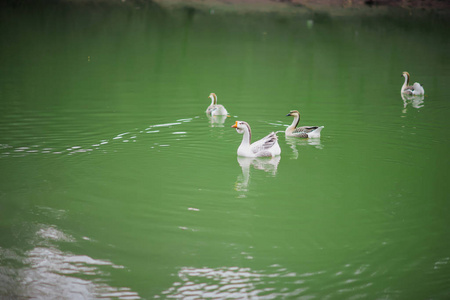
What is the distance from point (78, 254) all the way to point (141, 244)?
0.80m

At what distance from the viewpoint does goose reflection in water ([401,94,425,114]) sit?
16484 millimetres

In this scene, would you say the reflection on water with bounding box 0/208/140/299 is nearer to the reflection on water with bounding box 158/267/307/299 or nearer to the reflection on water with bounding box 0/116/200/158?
the reflection on water with bounding box 158/267/307/299

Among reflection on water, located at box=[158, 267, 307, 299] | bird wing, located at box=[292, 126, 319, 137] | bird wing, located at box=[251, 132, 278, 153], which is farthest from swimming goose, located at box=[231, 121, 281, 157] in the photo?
reflection on water, located at box=[158, 267, 307, 299]

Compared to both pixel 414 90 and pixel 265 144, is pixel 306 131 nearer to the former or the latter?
pixel 265 144

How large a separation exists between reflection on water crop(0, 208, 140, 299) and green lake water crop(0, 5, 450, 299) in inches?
0.9

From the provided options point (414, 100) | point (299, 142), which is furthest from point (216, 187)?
point (414, 100)

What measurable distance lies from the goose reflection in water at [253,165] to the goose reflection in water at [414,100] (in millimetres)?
6551

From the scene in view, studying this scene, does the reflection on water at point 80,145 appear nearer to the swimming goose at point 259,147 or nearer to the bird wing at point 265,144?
the swimming goose at point 259,147

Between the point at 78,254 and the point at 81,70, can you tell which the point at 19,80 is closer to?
the point at 81,70

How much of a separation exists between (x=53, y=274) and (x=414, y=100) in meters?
13.8

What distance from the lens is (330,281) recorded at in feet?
20.4

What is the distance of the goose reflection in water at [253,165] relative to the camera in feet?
31.1

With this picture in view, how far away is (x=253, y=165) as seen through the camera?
10594mm

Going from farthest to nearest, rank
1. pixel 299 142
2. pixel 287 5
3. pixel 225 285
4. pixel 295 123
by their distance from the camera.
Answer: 1. pixel 287 5
2. pixel 295 123
3. pixel 299 142
4. pixel 225 285
